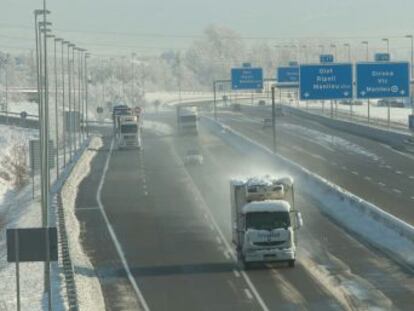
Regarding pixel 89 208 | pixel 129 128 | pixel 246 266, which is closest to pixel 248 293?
pixel 246 266

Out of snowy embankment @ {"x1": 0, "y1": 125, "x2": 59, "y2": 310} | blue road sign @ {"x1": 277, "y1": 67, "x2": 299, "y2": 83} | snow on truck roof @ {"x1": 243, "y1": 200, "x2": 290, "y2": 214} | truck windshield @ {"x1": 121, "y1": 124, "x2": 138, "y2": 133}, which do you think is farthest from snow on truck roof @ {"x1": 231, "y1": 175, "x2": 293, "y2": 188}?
blue road sign @ {"x1": 277, "y1": 67, "x2": 299, "y2": 83}

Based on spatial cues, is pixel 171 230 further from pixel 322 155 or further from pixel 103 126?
pixel 103 126

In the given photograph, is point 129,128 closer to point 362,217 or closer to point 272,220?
point 362,217

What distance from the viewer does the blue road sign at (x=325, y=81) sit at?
70375mm

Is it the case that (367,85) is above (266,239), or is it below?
above

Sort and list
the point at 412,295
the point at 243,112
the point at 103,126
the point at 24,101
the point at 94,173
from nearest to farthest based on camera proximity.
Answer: the point at 412,295
the point at 94,173
the point at 103,126
the point at 243,112
the point at 24,101

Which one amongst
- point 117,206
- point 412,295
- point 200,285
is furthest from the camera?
point 117,206

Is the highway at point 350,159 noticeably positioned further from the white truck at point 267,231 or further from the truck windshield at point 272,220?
the truck windshield at point 272,220

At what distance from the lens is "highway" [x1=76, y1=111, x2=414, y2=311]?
28.4m

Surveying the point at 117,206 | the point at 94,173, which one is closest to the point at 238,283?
the point at 117,206

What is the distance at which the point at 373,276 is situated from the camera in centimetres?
3153

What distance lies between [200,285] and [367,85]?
4315cm

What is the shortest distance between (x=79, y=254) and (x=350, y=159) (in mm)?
43778

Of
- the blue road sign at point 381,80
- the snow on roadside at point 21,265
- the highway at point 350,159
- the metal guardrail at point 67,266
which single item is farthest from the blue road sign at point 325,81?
the metal guardrail at point 67,266
